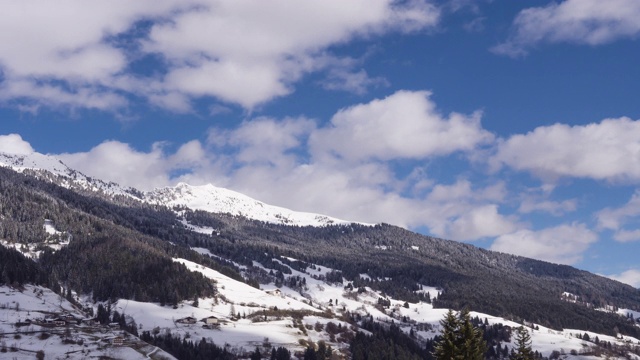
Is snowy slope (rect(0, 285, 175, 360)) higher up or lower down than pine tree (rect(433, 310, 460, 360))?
lower down

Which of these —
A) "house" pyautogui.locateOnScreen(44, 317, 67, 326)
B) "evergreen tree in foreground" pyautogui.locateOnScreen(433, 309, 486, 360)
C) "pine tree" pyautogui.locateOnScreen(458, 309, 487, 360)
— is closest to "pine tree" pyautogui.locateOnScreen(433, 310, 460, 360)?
"evergreen tree in foreground" pyautogui.locateOnScreen(433, 309, 486, 360)

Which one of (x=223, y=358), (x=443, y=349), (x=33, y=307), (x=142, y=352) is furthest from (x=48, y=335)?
(x=443, y=349)

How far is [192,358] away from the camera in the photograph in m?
185

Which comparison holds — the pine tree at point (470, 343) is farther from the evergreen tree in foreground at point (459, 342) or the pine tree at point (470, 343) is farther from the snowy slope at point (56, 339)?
the snowy slope at point (56, 339)

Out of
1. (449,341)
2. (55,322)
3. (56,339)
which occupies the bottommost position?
(56,339)

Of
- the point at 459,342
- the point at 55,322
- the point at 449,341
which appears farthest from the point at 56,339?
the point at 459,342

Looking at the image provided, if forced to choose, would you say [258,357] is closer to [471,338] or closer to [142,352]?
[142,352]

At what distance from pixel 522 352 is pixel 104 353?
3925 inches

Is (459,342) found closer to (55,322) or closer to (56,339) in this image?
(56,339)

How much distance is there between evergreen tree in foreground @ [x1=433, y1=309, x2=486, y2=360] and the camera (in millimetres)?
76250

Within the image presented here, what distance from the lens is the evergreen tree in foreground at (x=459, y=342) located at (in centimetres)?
7625

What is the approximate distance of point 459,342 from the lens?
77.0m

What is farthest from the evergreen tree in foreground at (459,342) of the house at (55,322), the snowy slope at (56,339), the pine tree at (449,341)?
the house at (55,322)

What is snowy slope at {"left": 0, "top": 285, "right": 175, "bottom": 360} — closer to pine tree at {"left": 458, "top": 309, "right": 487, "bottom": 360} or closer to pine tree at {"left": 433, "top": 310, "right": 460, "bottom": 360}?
pine tree at {"left": 433, "top": 310, "right": 460, "bottom": 360}
